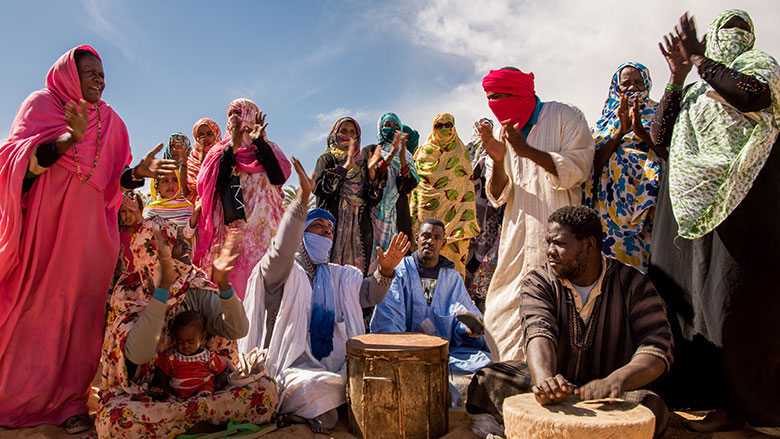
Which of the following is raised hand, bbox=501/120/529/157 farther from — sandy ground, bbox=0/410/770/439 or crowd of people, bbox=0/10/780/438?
sandy ground, bbox=0/410/770/439

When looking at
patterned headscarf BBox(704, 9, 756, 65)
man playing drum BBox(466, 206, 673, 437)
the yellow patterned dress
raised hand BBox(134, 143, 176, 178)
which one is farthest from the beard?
the yellow patterned dress

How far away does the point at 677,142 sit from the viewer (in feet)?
12.3

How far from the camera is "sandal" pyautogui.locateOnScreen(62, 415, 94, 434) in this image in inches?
155

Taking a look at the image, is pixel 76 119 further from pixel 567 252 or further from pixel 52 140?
pixel 567 252

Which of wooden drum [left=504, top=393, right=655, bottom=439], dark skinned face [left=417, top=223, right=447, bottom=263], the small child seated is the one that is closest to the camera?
wooden drum [left=504, top=393, right=655, bottom=439]

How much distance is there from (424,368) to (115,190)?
2.71 m

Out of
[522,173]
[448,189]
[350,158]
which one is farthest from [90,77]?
[448,189]

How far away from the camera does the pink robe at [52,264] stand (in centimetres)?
398

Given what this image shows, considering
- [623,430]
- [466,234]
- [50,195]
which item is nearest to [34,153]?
[50,195]

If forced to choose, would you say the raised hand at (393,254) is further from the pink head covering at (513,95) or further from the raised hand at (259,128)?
the raised hand at (259,128)

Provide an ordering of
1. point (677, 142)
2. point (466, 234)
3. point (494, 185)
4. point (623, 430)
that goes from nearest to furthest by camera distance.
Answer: point (623, 430), point (677, 142), point (494, 185), point (466, 234)

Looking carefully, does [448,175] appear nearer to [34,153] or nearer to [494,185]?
[494,185]

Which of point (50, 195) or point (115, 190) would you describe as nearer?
point (50, 195)

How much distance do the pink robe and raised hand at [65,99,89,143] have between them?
12.8 inches
